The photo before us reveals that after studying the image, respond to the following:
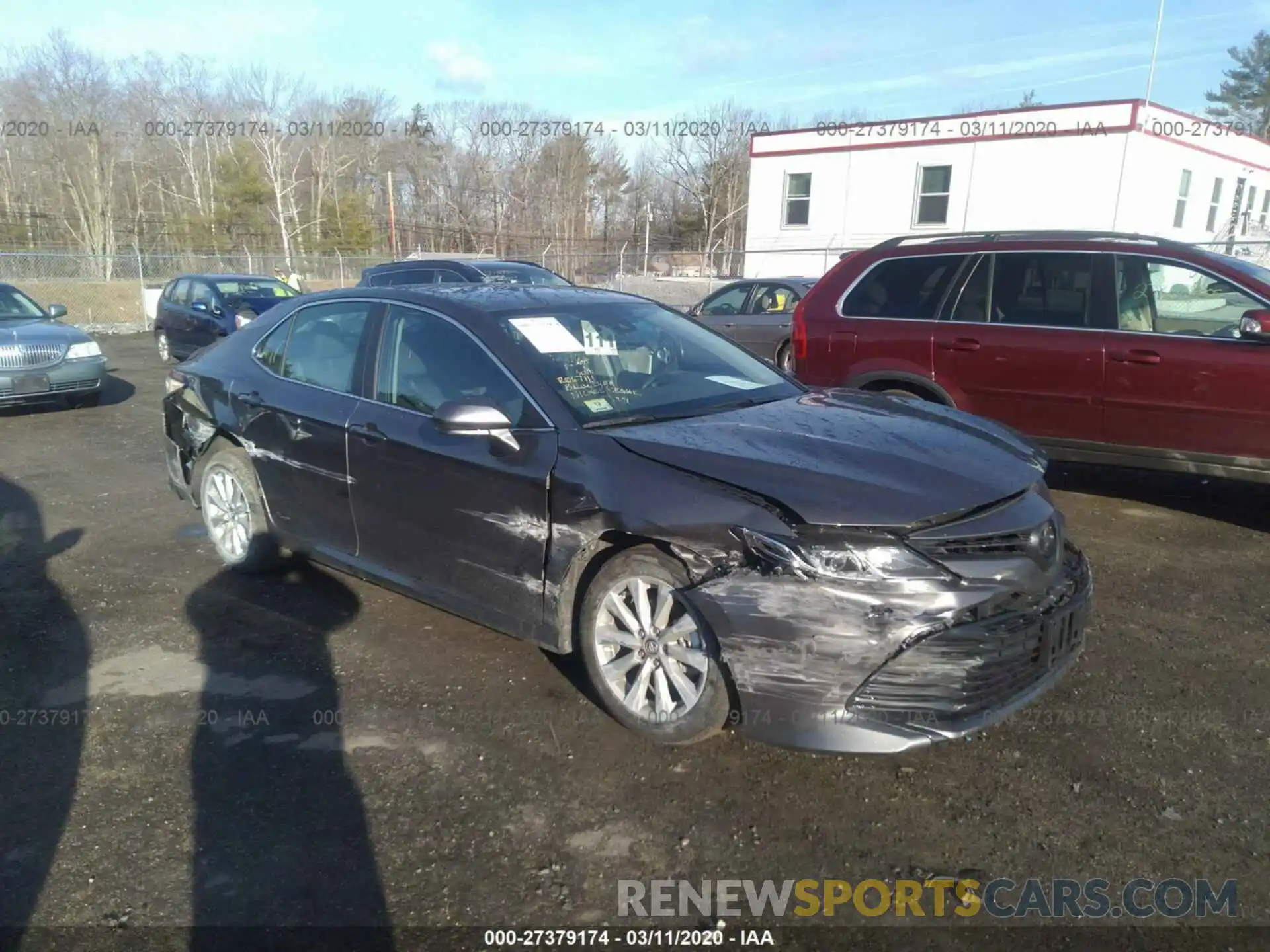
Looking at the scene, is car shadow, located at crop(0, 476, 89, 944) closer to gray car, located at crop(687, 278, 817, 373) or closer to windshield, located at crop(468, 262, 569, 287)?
windshield, located at crop(468, 262, 569, 287)

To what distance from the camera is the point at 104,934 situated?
7.91 feet

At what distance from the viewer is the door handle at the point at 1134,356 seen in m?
5.64

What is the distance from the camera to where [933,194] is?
879 inches

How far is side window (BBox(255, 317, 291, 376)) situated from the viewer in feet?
15.9

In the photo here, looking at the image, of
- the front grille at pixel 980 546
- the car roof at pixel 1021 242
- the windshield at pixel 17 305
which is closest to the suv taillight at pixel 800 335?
the car roof at pixel 1021 242

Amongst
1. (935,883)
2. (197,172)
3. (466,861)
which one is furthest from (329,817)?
(197,172)

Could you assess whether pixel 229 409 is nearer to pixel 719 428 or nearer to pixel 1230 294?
pixel 719 428

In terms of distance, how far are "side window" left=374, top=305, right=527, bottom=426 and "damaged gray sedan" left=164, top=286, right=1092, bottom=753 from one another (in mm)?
14

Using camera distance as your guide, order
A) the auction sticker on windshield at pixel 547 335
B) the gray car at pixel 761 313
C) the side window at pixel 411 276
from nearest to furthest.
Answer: the auction sticker on windshield at pixel 547 335 → the side window at pixel 411 276 → the gray car at pixel 761 313

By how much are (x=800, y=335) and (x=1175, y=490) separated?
3.17 metres

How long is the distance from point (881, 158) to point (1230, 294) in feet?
61.7

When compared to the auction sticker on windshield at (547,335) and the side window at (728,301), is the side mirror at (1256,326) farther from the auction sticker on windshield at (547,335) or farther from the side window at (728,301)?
the side window at (728,301)
